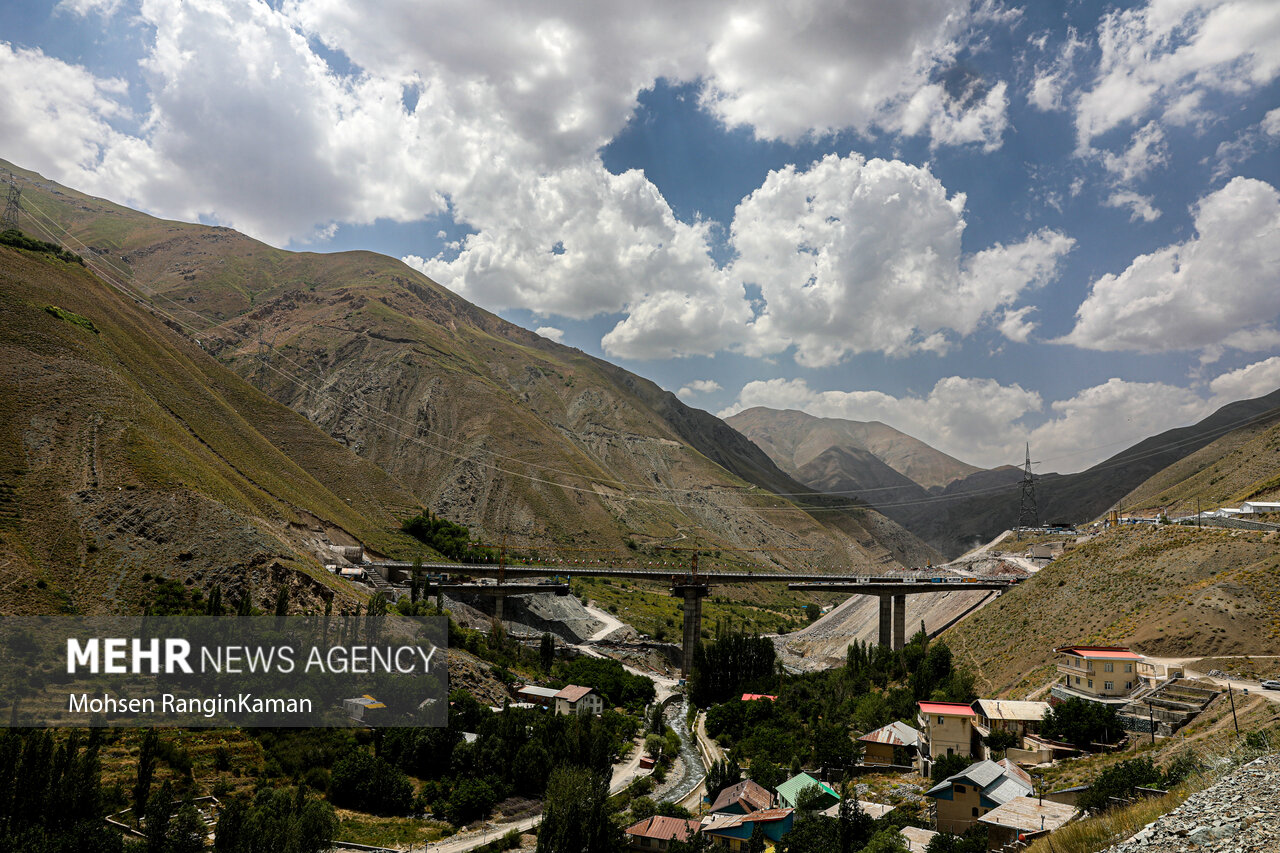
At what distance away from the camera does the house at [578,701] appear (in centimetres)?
4894

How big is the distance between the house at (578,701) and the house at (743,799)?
1596 centimetres

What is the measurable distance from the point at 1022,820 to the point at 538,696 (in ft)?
115

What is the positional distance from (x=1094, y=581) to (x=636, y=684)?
38013 mm

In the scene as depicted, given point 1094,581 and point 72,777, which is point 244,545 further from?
point 1094,581

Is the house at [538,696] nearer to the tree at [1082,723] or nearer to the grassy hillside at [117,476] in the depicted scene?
the grassy hillside at [117,476]

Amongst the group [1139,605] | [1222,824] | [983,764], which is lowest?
[983,764]

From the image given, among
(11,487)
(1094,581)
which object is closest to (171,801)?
(11,487)

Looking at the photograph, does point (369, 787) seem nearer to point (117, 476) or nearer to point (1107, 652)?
point (117, 476)

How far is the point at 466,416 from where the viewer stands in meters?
129

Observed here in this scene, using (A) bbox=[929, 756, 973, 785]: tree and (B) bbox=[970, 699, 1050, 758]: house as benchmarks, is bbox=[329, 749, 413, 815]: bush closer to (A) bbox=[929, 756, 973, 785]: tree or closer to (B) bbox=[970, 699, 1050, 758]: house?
(A) bbox=[929, 756, 973, 785]: tree

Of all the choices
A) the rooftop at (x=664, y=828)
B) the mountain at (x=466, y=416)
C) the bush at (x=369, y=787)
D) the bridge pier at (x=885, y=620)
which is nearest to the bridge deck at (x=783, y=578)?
the bridge pier at (x=885, y=620)

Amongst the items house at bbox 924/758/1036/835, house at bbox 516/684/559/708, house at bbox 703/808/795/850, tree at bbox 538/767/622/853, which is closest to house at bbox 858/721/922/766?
house at bbox 703/808/795/850

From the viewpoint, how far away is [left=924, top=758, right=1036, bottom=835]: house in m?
25.6

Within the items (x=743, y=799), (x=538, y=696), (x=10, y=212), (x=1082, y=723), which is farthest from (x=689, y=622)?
(x=10, y=212)
